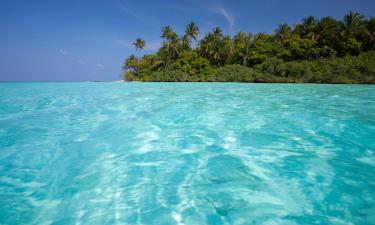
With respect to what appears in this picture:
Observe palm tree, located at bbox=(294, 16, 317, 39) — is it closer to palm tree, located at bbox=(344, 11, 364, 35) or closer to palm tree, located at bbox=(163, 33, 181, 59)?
palm tree, located at bbox=(344, 11, 364, 35)

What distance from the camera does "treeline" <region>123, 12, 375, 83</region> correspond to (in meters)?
26.1

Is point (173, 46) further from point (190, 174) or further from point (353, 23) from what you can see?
point (190, 174)

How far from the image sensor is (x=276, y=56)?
107 ft

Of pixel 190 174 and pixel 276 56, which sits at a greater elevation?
pixel 276 56

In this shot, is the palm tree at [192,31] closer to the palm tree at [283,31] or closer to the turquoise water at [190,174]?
the palm tree at [283,31]

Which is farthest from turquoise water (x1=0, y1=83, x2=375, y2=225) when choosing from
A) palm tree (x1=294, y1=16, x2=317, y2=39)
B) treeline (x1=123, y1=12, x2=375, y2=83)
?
palm tree (x1=294, y1=16, x2=317, y2=39)

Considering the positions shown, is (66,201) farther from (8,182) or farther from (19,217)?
(8,182)

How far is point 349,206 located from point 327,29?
126 feet

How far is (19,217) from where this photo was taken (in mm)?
2102

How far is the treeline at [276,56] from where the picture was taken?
26125 millimetres

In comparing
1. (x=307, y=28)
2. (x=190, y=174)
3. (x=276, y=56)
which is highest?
(x=307, y=28)

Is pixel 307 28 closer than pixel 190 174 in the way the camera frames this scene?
No

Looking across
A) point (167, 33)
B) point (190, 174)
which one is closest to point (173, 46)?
point (167, 33)

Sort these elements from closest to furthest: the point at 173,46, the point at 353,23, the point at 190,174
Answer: the point at 190,174
the point at 353,23
the point at 173,46
